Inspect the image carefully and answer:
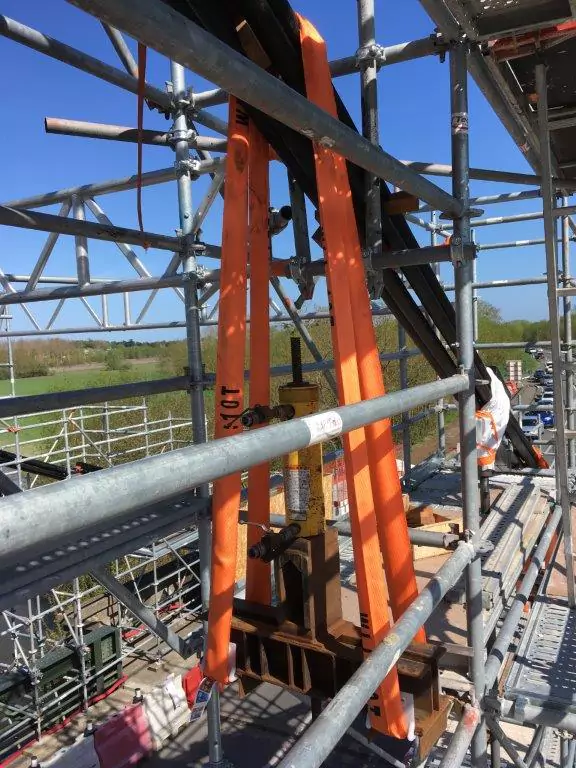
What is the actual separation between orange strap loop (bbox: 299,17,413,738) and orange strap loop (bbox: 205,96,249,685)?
356mm

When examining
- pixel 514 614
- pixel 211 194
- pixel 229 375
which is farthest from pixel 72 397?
pixel 211 194

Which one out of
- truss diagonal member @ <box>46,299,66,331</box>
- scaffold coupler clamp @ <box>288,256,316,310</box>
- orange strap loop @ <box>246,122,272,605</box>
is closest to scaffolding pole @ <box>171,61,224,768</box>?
orange strap loop @ <box>246,122,272,605</box>

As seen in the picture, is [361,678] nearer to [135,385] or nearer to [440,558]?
[135,385]

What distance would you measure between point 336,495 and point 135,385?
7.37 m

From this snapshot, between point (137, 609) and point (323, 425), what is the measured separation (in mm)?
1910

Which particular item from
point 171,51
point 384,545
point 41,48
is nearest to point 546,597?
point 384,545

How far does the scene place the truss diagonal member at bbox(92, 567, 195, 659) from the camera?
8.16 ft

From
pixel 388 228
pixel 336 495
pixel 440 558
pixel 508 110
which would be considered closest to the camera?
pixel 388 228

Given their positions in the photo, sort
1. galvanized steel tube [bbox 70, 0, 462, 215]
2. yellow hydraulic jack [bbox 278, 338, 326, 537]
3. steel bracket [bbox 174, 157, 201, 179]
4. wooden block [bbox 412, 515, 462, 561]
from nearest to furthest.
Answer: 1. galvanized steel tube [bbox 70, 0, 462, 215]
2. yellow hydraulic jack [bbox 278, 338, 326, 537]
3. steel bracket [bbox 174, 157, 201, 179]
4. wooden block [bbox 412, 515, 462, 561]

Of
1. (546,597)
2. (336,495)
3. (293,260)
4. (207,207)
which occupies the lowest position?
(336,495)

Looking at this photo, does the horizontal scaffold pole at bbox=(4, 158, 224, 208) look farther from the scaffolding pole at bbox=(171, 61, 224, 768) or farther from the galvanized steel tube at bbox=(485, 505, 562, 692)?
the galvanized steel tube at bbox=(485, 505, 562, 692)

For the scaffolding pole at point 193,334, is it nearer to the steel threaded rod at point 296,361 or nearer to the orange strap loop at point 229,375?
the orange strap loop at point 229,375

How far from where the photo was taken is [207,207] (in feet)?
15.3

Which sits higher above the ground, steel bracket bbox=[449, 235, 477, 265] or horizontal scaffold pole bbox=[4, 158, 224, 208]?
horizontal scaffold pole bbox=[4, 158, 224, 208]
